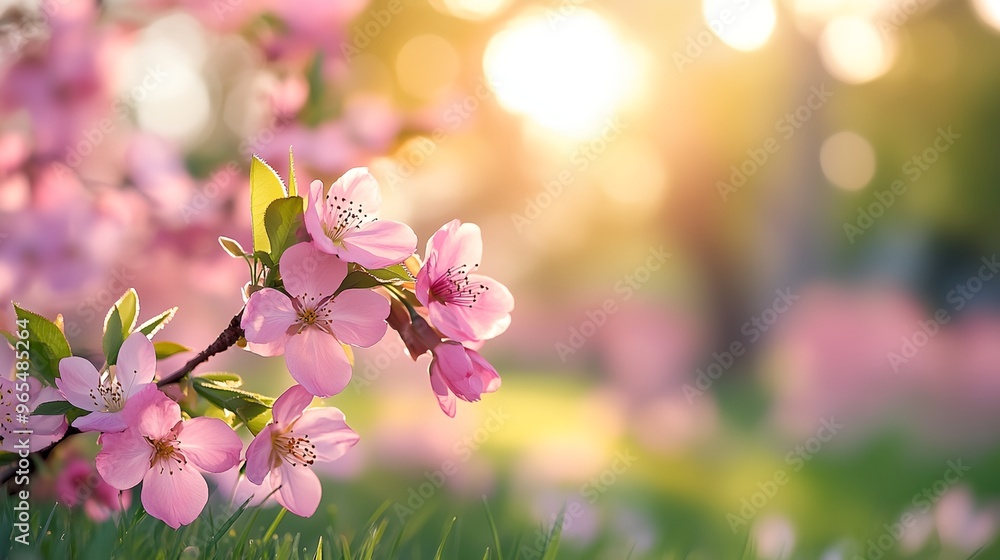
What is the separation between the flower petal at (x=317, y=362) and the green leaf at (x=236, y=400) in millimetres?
65

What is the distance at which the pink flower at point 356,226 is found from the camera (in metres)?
0.75

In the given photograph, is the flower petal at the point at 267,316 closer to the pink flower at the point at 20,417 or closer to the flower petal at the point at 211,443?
the flower petal at the point at 211,443

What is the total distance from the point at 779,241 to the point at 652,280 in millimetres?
4137

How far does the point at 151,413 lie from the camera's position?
777 millimetres

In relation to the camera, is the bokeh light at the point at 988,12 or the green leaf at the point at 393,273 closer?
the green leaf at the point at 393,273

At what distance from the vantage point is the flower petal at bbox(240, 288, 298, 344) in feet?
2.46

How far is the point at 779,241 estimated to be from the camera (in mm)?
6238

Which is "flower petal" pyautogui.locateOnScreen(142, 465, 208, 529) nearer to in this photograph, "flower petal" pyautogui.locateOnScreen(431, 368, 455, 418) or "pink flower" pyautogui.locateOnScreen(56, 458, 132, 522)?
"flower petal" pyautogui.locateOnScreen(431, 368, 455, 418)

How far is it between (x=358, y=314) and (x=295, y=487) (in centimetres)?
22

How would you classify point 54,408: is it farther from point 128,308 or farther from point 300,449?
point 300,449

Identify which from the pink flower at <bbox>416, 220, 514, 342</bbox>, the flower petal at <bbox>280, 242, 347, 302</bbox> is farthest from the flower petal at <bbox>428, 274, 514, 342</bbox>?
the flower petal at <bbox>280, 242, 347, 302</bbox>

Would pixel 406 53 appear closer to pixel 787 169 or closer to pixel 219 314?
pixel 787 169
